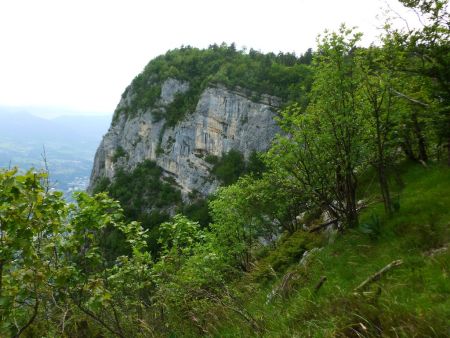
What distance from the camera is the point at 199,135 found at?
116000 mm

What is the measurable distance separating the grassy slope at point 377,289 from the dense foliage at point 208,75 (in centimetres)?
9163

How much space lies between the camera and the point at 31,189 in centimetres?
544

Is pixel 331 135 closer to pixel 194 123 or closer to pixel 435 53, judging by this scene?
pixel 435 53

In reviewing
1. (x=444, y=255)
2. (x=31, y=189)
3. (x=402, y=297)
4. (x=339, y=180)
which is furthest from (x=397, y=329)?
(x=339, y=180)

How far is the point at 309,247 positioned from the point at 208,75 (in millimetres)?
116516

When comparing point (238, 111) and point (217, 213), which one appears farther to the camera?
point (238, 111)

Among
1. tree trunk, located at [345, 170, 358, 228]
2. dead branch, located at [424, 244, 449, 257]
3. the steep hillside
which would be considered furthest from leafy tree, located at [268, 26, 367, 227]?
the steep hillside

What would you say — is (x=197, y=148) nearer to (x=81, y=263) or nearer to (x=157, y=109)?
(x=157, y=109)

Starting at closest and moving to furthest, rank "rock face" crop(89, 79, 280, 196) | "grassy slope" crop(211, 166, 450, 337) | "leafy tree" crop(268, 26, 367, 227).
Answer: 1. "grassy slope" crop(211, 166, 450, 337)
2. "leafy tree" crop(268, 26, 367, 227)
3. "rock face" crop(89, 79, 280, 196)

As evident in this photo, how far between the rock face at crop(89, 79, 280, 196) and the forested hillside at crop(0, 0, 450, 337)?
85635 mm

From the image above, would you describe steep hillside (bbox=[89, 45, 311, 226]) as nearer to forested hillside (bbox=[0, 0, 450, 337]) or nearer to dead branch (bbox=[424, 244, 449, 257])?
forested hillside (bbox=[0, 0, 450, 337])

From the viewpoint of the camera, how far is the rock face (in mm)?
107312

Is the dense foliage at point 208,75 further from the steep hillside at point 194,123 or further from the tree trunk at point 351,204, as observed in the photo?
the tree trunk at point 351,204

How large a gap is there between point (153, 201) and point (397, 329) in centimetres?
10970
